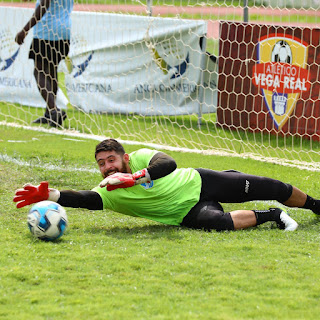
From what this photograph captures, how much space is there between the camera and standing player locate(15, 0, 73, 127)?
10.4 meters

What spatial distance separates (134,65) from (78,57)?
114cm

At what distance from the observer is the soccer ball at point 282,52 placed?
912 centimetres

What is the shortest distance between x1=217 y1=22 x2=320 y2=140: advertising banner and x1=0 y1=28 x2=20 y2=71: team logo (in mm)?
4484

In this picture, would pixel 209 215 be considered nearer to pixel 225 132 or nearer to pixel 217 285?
pixel 217 285

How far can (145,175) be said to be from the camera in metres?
4.86

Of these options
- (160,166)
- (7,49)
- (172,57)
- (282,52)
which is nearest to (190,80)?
(172,57)

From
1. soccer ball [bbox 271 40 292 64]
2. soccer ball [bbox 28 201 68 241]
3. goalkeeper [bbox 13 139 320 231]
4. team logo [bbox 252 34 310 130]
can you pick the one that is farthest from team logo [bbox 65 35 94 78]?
soccer ball [bbox 28 201 68 241]

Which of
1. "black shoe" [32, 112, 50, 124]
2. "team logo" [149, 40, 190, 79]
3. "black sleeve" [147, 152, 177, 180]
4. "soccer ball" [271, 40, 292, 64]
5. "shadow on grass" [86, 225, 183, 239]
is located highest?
"soccer ball" [271, 40, 292, 64]

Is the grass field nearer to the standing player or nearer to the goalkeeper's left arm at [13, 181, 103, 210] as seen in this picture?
the goalkeeper's left arm at [13, 181, 103, 210]

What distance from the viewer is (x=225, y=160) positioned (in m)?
8.14

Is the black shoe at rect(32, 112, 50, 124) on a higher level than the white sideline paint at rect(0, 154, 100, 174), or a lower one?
lower

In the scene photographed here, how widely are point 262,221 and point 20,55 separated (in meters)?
8.63

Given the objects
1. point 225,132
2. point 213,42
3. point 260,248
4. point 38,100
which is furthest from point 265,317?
point 38,100

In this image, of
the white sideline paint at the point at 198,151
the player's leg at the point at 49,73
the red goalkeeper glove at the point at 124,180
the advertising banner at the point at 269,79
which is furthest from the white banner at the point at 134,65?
the red goalkeeper glove at the point at 124,180
